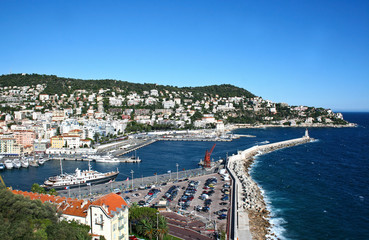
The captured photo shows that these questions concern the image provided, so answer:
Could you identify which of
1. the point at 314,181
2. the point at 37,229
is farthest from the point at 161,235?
the point at 314,181

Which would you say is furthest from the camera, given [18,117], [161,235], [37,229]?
[18,117]

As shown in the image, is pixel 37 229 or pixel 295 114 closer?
pixel 37 229

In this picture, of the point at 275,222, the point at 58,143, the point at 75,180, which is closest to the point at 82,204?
the point at 275,222

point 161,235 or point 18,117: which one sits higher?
point 18,117

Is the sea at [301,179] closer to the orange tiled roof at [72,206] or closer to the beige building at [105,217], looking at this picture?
the beige building at [105,217]

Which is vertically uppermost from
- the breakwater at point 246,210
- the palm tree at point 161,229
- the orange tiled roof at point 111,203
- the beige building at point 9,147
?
the orange tiled roof at point 111,203

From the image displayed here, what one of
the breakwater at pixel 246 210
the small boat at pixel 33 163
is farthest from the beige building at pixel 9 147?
the breakwater at pixel 246 210

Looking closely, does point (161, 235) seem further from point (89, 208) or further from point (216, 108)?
point (216, 108)
